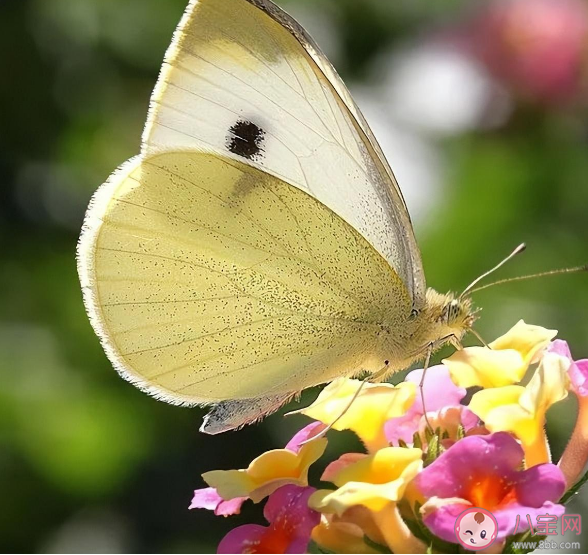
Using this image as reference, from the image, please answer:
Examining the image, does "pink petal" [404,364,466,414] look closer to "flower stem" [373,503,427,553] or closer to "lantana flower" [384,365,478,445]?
"lantana flower" [384,365,478,445]

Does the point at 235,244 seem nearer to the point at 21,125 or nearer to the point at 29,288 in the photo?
the point at 29,288

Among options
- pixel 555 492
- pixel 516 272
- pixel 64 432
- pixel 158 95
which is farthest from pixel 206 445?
pixel 555 492

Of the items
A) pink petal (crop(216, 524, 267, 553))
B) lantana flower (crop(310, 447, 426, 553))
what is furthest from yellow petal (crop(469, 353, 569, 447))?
pink petal (crop(216, 524, 267, 553))

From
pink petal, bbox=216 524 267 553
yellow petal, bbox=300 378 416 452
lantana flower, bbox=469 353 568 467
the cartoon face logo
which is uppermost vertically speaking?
lantana flower, bbox=469 353 568 467

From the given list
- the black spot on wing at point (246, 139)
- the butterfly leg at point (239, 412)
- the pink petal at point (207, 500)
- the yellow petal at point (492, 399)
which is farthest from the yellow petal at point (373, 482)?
the black spot on wing at point (246, 139)

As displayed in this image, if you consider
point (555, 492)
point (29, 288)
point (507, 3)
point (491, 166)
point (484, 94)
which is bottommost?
point (29, 288)

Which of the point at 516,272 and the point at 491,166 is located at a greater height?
the point at 491,166

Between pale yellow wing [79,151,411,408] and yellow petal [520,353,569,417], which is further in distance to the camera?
pale yellow wing [79,151,411,408]
